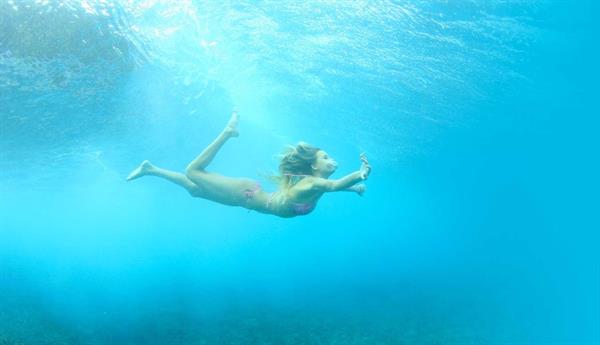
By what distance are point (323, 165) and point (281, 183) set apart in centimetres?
83

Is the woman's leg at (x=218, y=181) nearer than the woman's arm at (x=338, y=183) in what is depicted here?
No

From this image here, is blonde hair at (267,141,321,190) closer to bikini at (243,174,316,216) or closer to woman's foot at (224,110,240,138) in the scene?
bikini at (243,174,316,216)

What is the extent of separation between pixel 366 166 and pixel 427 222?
9477 cm

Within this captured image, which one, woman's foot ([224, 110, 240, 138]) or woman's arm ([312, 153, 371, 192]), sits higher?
woman's foot ([224, 110, 240, 138])

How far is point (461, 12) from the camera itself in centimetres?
1427

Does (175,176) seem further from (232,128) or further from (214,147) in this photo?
(232,128)

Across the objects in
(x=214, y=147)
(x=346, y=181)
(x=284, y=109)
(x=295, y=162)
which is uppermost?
(x=284, y=109)

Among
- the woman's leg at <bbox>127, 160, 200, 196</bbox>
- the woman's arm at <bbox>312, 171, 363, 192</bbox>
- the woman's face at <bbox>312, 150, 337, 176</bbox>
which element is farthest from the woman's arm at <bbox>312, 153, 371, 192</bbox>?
the woman's leg at <bbox>127, 160, 200, 196</bbox>

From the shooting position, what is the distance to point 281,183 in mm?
6230

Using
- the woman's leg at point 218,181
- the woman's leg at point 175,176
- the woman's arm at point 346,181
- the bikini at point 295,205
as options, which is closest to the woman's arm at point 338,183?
the woman's arm at point 346,181

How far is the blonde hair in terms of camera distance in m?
5.84

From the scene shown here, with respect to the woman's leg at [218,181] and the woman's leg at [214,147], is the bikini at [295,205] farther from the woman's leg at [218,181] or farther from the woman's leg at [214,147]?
the woman's leg at [214,147]

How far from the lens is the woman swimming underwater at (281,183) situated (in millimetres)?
5658

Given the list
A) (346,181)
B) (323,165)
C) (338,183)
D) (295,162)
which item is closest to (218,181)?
(295,162)
